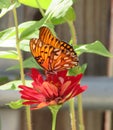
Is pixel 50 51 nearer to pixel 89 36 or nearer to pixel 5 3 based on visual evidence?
pixel 5 3

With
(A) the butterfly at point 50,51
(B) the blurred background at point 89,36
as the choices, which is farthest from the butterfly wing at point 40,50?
(B) the blurred background at point 89,36

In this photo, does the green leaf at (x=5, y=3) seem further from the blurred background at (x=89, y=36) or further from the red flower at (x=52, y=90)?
the blurred background at (x=89, y=36)

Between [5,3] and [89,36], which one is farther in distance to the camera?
[89,36]

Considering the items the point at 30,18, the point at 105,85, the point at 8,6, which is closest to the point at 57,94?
the point at 8,6

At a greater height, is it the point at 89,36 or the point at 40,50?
the point at 89,36

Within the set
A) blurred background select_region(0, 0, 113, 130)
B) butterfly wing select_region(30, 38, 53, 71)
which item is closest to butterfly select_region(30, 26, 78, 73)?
butterfly wing select_region(30, 38, 53, 71)

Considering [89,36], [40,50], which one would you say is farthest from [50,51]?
[89,36]
